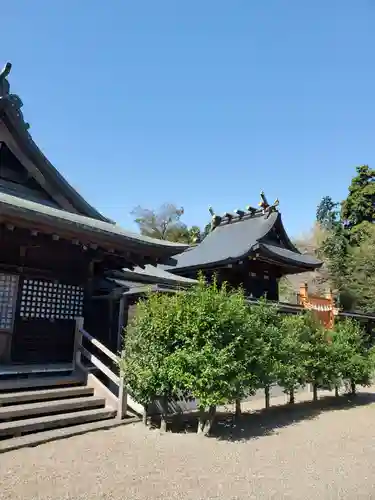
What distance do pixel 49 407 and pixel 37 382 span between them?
2.80ft

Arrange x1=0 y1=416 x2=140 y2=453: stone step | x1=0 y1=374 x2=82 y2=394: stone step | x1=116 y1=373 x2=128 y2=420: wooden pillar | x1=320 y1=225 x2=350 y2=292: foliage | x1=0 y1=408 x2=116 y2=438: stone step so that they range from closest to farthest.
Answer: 1. x1=0 y1=416 x2=140 y2=453: stone step
2. x1=0 y1=408 x2=116 y2=438: stone step
3. x1=0 y1=374 x2=82 y2=394: stone step
4. x1=116 y1=373 x2=128 y2=420: wooden pillar
5. x1=320 y1=225 x2=350 y2=292: foliage

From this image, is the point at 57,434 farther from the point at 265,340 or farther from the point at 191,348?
the point at 265,340

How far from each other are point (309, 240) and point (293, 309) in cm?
4703

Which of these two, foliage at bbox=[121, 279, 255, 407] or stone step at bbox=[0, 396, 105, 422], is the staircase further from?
foliage at bbox=[121, 279, 255, 407]

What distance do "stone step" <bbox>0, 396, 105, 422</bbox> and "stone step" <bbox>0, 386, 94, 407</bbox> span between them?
101mm

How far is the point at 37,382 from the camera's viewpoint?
7.35 meters

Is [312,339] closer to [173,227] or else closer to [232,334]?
[232,334]

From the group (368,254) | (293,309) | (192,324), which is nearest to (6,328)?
(192,324)

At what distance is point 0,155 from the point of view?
8.91 m

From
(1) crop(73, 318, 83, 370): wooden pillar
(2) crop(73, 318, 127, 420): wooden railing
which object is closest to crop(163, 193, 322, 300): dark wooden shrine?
(1) crop(73, 318, 83, 370): wooden pillar

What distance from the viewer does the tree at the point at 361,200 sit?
118ft

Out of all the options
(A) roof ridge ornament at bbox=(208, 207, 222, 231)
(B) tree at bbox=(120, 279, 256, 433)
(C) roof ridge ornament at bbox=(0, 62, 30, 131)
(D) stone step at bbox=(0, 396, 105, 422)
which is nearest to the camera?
(D) stone step at bbox=(0, 396, 105, 422)

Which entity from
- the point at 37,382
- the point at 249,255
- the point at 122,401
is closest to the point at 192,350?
the point at 122,401

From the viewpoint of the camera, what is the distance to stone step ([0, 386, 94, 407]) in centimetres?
657
